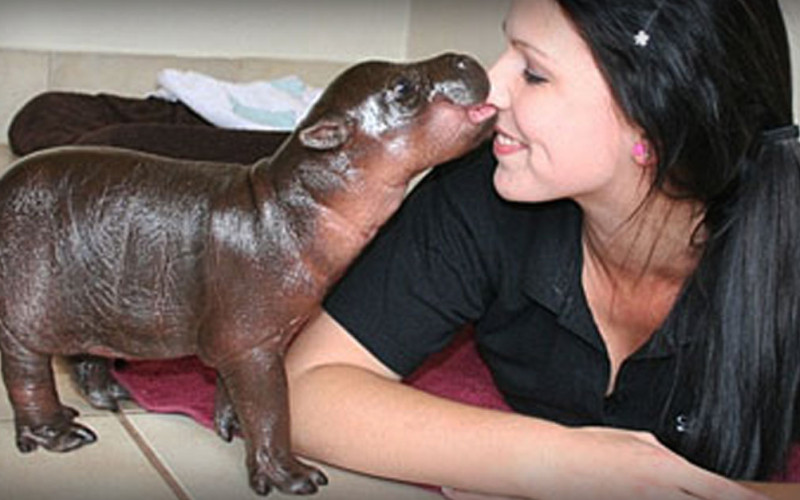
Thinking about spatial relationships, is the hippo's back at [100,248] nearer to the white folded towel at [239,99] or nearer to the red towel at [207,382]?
the red towel at [207,382]

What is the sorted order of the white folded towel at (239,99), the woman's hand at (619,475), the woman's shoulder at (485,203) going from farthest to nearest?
the white folded towel at (239,99)
the woman's shoulder at (485,203)
the woman's hand at (619,475)

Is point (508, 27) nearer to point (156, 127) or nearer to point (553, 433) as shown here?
point (553, 433)

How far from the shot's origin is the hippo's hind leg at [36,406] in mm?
789

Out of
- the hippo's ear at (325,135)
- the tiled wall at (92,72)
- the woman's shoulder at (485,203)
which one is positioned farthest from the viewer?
Result: the tiled wall at (92,72)

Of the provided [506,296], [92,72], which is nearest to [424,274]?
[506,296]

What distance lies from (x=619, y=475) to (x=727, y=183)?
28 cm

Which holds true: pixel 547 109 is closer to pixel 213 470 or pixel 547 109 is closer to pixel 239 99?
pixel 213 470

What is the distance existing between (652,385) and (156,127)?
75 centimetres

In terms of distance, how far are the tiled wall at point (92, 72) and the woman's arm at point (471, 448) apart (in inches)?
60.9

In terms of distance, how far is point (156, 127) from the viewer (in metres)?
1.58

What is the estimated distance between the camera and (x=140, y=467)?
33.9 inches

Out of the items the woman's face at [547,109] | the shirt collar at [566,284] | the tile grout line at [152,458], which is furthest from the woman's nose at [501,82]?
the tile grout line at [152,458]

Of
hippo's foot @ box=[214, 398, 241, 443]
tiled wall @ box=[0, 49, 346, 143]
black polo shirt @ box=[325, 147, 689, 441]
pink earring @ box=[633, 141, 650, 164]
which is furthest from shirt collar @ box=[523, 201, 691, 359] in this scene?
tiled wall @ box=[0, 49, 346, 143]

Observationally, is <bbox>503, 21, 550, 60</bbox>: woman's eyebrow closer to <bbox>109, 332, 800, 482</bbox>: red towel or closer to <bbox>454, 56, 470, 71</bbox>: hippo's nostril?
<bbox>454, 56, 470, 71</bbox>: hippo's nostril
